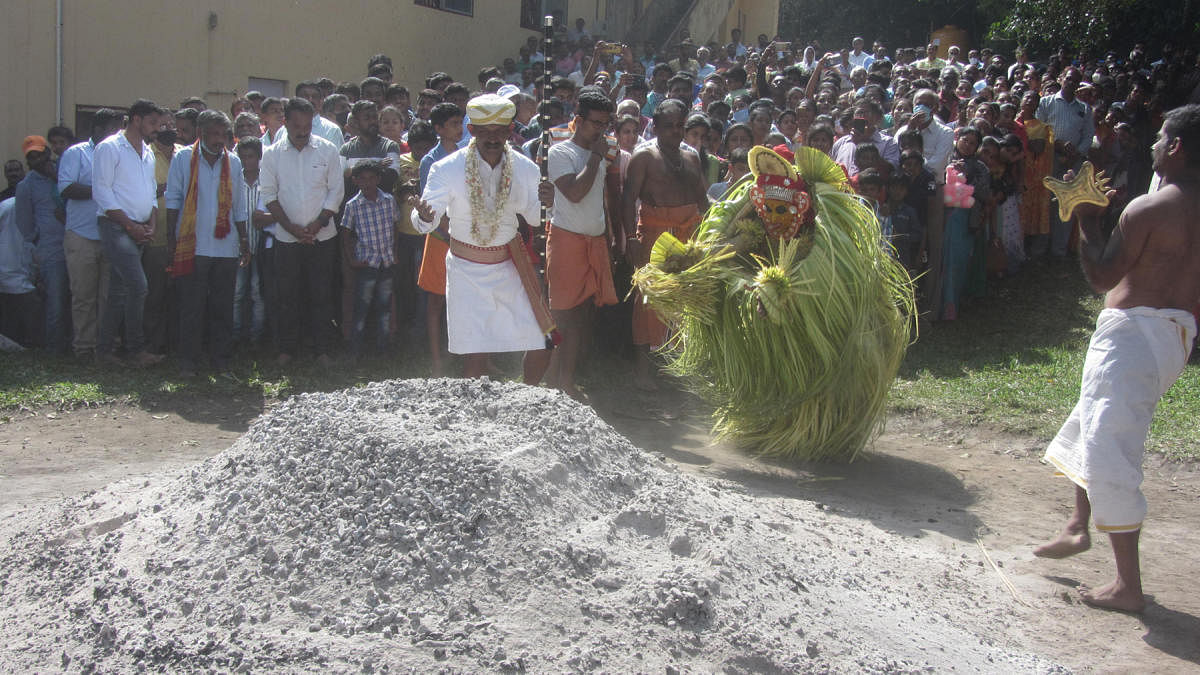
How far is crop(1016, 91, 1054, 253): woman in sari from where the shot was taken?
35.4ft

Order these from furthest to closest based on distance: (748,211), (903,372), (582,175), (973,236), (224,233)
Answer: (973,236)
(903,372)
(224,233)
(582,175)
(748,211)

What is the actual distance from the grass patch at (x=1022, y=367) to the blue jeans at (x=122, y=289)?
5378mm

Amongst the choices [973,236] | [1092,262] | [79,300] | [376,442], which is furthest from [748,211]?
[79,300]

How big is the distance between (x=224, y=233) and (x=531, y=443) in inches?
171

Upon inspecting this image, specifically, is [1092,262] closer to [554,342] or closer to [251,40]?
[554,342]

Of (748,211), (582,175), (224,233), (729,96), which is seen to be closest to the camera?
(748,211)

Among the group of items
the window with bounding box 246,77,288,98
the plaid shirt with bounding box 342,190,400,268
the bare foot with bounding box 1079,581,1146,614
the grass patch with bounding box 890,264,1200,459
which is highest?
the window with bounding box 246,77,288,98

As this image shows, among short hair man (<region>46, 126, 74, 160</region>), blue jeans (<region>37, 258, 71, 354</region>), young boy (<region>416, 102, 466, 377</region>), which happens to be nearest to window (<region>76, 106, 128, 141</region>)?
short hair man (<region>46, 126, 74, 160</region>)

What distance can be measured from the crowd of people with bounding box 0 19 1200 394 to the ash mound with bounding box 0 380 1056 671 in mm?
2173

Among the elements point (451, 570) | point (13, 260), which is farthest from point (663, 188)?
point (13, 260)

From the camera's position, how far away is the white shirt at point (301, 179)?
7.45m

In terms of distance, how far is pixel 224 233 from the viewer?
739cm

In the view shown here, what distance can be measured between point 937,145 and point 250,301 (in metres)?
6.11

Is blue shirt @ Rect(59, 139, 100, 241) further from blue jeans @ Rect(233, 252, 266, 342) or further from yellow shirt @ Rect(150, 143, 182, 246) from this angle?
blue jeans @ Rect(233, 252, 266, 342)
